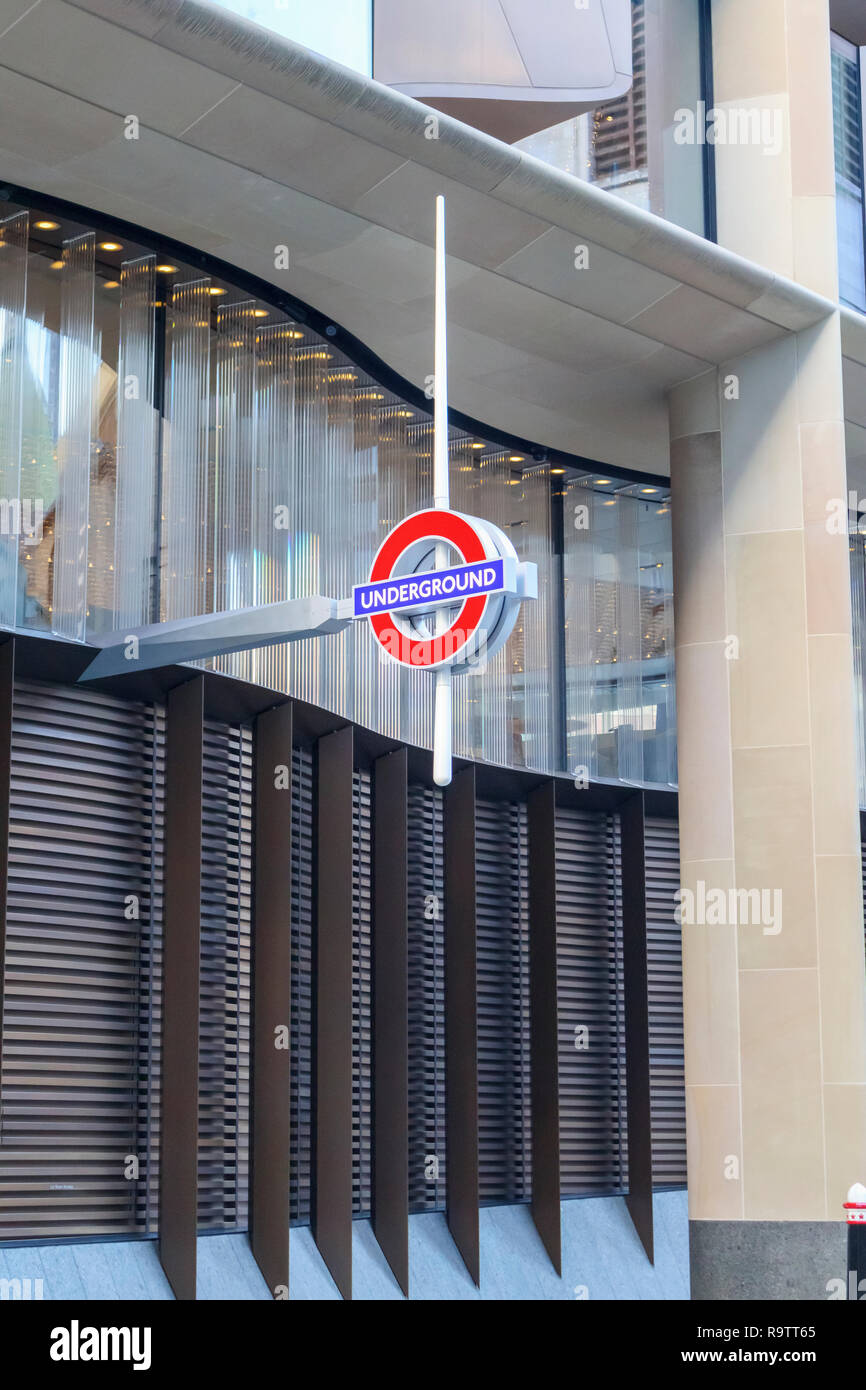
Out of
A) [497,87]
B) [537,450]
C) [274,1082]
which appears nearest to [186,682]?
[274,1082]

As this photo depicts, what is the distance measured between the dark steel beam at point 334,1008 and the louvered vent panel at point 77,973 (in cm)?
193

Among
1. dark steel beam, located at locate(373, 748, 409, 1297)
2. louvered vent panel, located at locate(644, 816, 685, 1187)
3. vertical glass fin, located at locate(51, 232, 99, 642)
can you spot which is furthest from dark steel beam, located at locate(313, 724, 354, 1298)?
louvered vent panel, located at locate(644, 816, 685, 1187)

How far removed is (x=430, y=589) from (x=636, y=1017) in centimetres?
969

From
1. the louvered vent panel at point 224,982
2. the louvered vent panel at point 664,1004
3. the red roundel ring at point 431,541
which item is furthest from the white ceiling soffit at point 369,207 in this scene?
the louvered vent panel at point 664,1004

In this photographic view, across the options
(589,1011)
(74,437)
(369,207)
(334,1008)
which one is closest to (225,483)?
(74,437)

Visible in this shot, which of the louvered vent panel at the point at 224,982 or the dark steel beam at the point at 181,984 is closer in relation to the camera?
the dark steel beam at the point at 181,984

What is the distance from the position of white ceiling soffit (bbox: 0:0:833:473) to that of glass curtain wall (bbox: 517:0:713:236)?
96 centimetres

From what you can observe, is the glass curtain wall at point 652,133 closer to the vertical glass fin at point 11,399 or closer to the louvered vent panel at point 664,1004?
the vertical glass fin at point 11,399

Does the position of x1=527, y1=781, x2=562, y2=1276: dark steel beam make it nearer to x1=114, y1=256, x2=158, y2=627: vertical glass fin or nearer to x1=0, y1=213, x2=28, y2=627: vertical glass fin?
x1=114, y1=256, x2=158, y2=627: vertical glass fin

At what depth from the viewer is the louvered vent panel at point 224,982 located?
12.9m

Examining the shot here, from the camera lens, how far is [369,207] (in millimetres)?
12672

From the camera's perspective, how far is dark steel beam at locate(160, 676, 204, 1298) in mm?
11992
